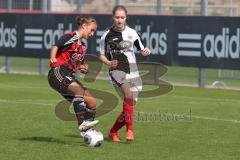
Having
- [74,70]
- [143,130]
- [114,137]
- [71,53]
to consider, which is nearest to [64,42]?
[71,53]

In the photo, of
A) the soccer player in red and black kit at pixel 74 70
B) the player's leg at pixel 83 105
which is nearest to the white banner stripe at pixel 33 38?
the soccer player in red and black kit at pixel 74 70

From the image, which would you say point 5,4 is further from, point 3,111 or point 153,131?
point 153,131

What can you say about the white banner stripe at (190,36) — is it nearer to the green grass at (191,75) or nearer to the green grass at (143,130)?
the green grass at (191,75)

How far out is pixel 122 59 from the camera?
12.3 meters

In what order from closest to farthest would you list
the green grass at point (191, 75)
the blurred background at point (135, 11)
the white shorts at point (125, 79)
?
1. the white shorts at point (125, 79)
2. the green grass at point (191, 75)
3. the blurred background at point (135, 11)

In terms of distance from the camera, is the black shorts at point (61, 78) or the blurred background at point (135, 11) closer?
the black shorts at point (61, 78)

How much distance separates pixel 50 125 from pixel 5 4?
645 inches

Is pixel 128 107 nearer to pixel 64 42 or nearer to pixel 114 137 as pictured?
pixel 114 137

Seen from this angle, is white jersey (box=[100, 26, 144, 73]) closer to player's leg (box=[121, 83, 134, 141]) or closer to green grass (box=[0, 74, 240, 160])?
player's leg (box=[121, 83, 134, 141])

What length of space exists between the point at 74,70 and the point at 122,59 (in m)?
0.93

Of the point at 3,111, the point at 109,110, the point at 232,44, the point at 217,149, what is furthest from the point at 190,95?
the point at 217,149

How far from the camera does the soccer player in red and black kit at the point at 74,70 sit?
37.7 feet

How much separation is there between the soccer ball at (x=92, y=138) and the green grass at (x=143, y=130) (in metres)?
0.07

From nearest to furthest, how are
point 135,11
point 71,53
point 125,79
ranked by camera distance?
1. point 71,53
2. point 125,79
3. point 135,11
